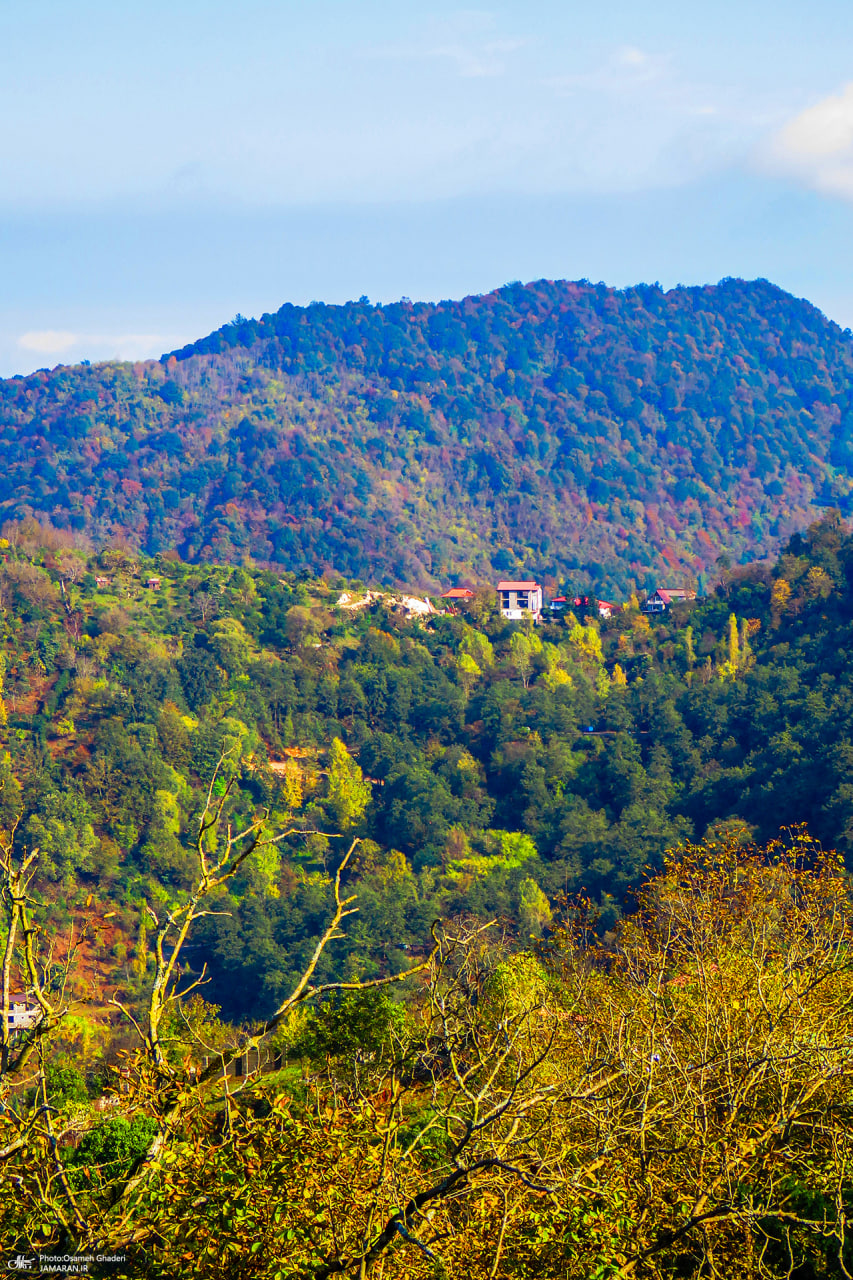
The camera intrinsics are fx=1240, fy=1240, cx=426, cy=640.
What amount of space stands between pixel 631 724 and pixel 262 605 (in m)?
24.7

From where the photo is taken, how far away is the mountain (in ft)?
475

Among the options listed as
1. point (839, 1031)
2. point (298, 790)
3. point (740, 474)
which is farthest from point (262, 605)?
point (740, 474)

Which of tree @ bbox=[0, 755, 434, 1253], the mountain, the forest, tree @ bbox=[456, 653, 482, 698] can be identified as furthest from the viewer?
the mountain

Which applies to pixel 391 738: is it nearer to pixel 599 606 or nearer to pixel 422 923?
pixel 422 923

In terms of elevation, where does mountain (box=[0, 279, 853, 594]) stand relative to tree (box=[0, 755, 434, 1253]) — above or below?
above

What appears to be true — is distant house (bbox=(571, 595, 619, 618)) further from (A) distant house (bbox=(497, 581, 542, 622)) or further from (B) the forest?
(A) distant house (bbox=(497, 581, 542, 622))

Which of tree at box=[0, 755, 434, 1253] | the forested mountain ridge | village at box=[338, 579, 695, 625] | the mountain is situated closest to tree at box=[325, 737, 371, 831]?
the forested mountain ridge

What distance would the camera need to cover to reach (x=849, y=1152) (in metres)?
7.93

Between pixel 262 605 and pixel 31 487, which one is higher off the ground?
pixel 31 487

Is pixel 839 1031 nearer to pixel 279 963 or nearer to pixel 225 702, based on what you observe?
pixel 279 963

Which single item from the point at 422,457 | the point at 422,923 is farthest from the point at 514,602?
the point at 422,457

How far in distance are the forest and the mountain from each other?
220ft

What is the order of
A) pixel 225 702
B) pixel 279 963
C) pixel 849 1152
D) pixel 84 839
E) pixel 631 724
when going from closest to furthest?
1. pixel 849 1152
2. pixel 279 963
3. pixel 84 839
4. pixel 631 724
5. pixel 225 702

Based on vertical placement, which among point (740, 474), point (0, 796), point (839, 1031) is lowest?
point (0, 796)
